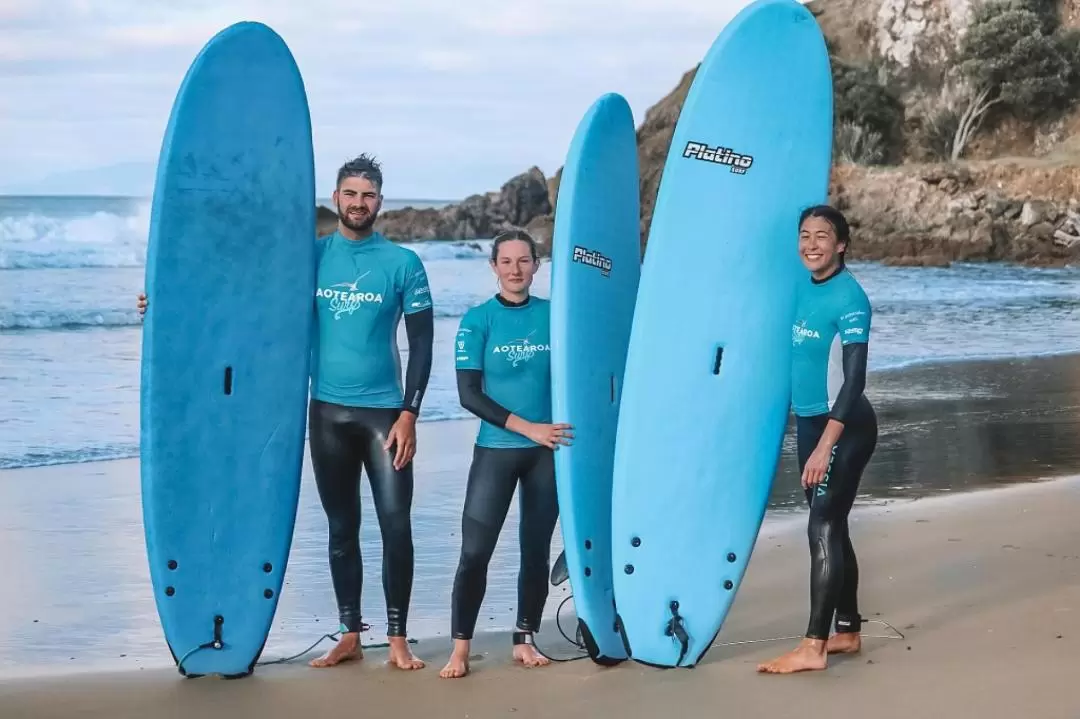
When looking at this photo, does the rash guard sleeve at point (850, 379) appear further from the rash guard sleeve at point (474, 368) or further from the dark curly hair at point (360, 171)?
the dark curly hair at point (360, 171)

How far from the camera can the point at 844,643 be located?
362 centimetres

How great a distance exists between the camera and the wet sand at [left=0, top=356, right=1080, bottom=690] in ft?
13.2

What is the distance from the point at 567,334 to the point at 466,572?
0.69 meters

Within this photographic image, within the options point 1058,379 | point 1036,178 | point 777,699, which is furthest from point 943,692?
point 1036,178

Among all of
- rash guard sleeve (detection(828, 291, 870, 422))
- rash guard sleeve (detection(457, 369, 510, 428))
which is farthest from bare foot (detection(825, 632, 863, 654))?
rash guard sleeve (detection(457, 369, 510, 428))

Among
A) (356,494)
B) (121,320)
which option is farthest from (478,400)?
(121,320)

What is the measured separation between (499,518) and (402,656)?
1.50 feet


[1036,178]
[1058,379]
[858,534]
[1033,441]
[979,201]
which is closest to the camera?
[858,534]

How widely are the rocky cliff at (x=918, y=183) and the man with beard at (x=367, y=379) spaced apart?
64.4 ft

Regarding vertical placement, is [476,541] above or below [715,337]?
below

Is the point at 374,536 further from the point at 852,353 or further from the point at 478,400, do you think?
the point at 852,353

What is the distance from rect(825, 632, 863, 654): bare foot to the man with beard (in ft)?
3.62

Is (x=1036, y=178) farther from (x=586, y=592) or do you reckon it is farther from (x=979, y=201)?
(x=586, y=592)

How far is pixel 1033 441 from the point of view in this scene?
7340 mm
